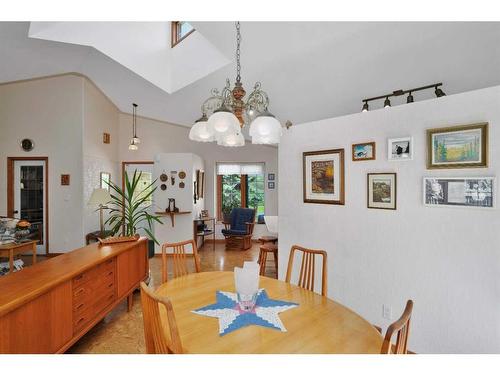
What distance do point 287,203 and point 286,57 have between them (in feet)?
5.31

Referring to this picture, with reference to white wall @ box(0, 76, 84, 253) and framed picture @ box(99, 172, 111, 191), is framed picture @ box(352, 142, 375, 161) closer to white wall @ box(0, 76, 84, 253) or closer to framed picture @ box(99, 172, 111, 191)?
white wall @ box(0, 76, 84, 253)

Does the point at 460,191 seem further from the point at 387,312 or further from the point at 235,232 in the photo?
the point at 235,232

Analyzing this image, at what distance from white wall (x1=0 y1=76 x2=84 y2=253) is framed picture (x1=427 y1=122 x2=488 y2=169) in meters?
5.79

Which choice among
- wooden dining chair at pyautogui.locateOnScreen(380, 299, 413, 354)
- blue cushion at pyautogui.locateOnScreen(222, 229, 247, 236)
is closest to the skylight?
blue cushion at pyautogui.locateOnScreen(222, 229, 247, 236)

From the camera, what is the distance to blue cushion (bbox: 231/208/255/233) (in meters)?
6.25

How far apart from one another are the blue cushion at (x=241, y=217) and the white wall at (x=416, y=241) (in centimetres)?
333

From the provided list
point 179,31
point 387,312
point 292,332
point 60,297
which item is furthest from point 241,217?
point 292,332

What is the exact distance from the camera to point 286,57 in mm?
3004

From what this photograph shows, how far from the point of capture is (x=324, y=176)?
279cm

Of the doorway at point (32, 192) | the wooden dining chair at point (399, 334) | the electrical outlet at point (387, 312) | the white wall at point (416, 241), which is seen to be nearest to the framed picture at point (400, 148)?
the white wall at point (416, 241)

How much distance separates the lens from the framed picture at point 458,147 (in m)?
1.85

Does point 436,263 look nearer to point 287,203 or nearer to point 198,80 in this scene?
point 287,203

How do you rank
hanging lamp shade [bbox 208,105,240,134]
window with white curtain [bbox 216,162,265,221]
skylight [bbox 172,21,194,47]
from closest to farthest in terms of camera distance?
hanging lamp shade [bbox 208,105,240,134] < skylight [bbox 172,21,194,47] < window with white curtain [bbox 216,162,265,221]

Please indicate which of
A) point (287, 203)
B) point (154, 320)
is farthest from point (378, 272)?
point (154, 320)
